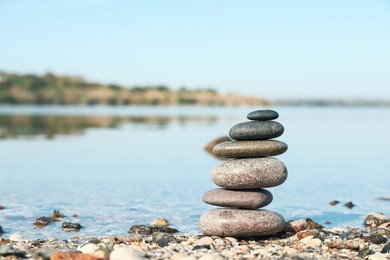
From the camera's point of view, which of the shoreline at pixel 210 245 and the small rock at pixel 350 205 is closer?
the shoreline at pixel 210 245

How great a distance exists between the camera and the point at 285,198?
17.8 meters

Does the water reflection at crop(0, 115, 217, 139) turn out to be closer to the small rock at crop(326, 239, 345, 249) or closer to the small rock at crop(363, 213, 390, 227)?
the small rock at crop(363, 213, 390, 227)

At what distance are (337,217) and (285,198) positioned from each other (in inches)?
112

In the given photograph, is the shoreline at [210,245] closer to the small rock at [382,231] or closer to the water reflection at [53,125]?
the small rock at [382,231]

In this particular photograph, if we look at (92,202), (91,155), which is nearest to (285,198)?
(92,202)

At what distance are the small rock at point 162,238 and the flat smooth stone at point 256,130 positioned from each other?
264cm

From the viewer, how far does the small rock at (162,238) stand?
37.8 ft

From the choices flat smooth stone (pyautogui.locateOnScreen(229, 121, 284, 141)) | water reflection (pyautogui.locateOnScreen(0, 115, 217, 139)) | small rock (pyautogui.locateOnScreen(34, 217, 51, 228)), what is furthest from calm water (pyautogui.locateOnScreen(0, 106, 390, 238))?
water reflection (pyautogui.locateOnScreen(0, 115, 217, 139))

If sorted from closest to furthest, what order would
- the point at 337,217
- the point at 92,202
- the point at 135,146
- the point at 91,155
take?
the point at 337,217, the point at 92,202, the point at 91,155, the point at 135,146

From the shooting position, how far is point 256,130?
12.8 meters

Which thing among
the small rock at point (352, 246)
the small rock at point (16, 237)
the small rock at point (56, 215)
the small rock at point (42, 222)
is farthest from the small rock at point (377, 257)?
the small rock at point (56, 215)

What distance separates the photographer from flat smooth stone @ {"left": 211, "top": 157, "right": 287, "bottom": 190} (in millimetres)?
12547

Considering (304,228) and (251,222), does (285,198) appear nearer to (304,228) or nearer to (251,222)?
(304,228)

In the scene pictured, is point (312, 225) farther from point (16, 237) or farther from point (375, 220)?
point (16, 237)
